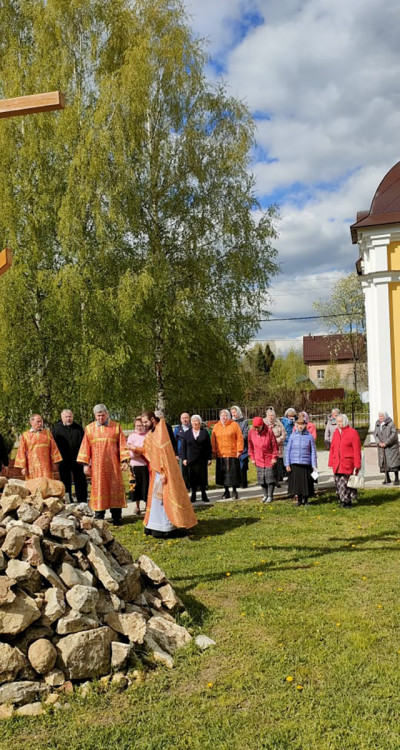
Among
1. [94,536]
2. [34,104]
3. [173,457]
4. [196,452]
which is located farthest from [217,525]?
[34,104]

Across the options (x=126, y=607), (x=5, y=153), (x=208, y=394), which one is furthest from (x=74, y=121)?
(x=126, y=607)

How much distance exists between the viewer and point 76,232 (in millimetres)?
17016

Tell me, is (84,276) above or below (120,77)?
below

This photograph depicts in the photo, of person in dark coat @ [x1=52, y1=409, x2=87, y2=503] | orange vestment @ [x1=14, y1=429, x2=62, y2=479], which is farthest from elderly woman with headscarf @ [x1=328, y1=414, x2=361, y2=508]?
orange vestment @ [x1=14, y1=429, x2=62, y2=479]

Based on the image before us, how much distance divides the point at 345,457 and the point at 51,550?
648 centimetres

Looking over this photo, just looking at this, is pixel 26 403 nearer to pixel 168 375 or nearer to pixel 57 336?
pixel 57 336

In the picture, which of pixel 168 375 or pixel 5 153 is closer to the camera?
pixel 5 153

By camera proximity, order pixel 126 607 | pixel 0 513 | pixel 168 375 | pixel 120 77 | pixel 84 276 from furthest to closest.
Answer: pixel 168 375
pixel 120 77
pixel 84 276
pixel 0 513
pixel 126 607

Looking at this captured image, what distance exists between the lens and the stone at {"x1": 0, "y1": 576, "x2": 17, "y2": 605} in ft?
14.8

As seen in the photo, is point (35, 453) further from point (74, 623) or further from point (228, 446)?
point (74, 623)

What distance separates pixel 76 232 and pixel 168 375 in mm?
5264

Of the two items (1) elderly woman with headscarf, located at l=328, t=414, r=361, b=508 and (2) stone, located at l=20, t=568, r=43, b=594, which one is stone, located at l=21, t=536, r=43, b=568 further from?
(1) elderly woman with headscarf, located at l=328, t=414, r=361, b=508

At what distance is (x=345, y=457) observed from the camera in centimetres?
1053

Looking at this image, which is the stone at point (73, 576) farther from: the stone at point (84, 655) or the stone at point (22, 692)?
the stone at point (22, 692)
